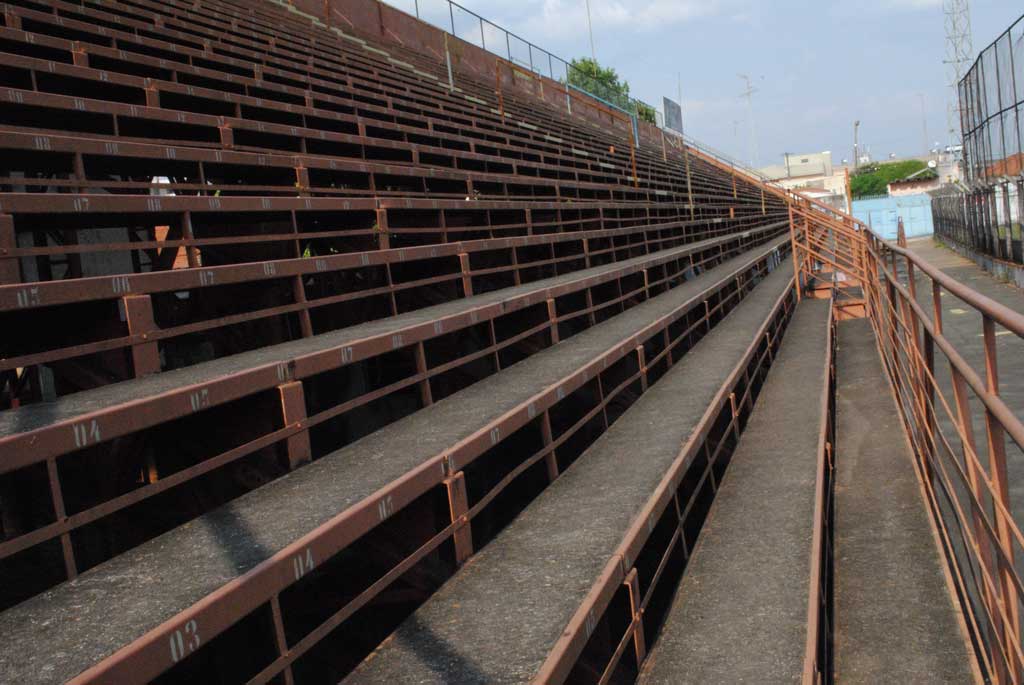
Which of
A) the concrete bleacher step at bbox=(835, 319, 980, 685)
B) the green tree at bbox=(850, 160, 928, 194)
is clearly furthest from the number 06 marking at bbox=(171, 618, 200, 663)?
the green tree at bbox=(850, 160, 928, 194)

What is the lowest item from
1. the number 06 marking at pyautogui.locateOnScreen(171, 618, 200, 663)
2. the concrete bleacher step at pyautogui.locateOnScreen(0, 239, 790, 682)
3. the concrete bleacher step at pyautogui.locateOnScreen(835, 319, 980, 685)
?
the concrete bleacher step at pyautogui.locateOnScreen(835, 319, 980, 685)

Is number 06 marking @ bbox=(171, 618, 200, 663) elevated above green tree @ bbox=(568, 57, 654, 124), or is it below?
below

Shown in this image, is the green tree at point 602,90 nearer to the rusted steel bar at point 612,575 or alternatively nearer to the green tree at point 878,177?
the rusted steel bar at point 612,575

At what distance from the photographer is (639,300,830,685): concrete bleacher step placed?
253 cm

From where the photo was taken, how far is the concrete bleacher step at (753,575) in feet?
8.29

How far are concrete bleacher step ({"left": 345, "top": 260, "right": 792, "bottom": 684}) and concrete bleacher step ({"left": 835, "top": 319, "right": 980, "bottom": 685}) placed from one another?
35.5 inches

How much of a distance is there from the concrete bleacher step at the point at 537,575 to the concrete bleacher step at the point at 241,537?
0.35 ft

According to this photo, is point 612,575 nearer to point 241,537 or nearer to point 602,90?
point 241,537

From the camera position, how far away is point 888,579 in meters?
3.65

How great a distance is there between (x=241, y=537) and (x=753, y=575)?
6.02 feet

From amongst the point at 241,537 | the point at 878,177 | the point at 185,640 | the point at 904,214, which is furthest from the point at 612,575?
the point at 878,177

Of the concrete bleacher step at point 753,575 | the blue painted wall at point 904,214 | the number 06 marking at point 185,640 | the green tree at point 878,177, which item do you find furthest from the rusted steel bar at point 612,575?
the green tree at point 878,177

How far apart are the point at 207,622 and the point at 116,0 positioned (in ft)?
28.2

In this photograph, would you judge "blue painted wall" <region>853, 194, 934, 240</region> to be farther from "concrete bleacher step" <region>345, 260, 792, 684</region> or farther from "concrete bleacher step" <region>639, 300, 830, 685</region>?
"concrete bleacher step" <region>345, 260, 792, 684</region>
